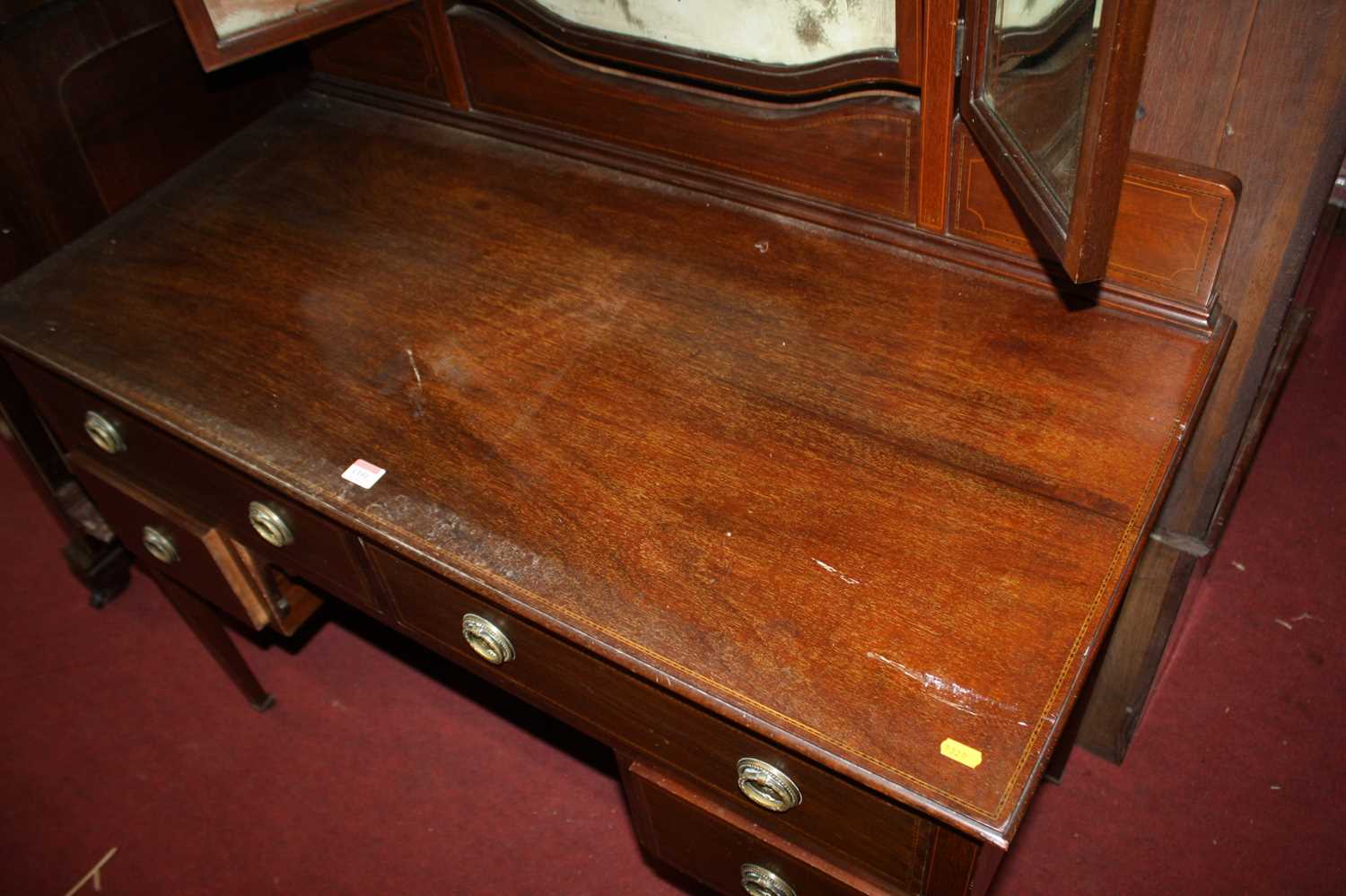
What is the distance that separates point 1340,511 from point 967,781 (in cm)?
168

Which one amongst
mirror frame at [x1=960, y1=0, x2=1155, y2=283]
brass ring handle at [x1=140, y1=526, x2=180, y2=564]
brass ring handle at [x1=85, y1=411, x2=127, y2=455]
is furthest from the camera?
brass ring handle at [x1=140, y1=526, x2=180, y2=564]

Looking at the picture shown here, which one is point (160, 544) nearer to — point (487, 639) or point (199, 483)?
point (199, 483)

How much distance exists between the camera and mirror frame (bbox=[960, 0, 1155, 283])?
0.90 m

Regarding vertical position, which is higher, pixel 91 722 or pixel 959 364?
pixel 959 364

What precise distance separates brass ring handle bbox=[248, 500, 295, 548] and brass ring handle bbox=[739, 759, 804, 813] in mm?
675

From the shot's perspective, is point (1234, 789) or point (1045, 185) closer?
point (1045, 185)

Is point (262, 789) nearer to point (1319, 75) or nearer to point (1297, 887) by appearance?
point (1297, 887)

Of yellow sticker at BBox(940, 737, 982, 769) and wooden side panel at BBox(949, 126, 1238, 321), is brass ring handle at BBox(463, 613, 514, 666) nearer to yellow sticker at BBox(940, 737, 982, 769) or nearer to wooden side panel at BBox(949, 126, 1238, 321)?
yellow sticker at BBox(940, 737, 982, 769)

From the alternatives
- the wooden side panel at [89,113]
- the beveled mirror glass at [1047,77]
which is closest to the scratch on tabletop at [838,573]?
the beveled mirror glass at [1047,77]

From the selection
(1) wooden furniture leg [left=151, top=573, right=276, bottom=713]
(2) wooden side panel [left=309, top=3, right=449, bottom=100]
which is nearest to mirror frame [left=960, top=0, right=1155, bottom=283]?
(2) wooden side panel [left=309, top=3, right=449, bottom=100]

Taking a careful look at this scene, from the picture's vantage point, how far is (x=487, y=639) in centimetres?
130

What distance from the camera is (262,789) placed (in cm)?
204

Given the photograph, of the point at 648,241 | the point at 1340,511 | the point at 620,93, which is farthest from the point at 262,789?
the point at 1340,511

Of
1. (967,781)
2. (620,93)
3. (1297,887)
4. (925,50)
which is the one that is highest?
(925,50)
